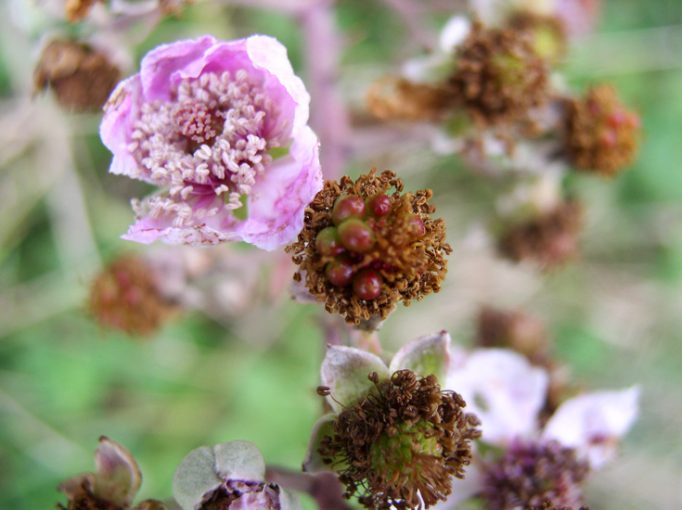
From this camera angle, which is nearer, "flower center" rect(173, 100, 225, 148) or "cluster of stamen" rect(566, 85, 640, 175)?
"flower center" rect(173, 100, 225, 148)

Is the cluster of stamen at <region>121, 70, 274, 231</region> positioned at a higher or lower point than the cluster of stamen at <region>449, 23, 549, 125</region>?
lower

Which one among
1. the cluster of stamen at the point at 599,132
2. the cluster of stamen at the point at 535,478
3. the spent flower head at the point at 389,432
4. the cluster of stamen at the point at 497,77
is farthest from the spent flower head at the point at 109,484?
the cluster of stamen at the point at 599,132

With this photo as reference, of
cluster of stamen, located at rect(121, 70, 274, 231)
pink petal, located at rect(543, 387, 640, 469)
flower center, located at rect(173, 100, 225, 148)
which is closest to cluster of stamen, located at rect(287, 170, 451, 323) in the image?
cluster of stamen, located at rect(121, 70, 274, 231)

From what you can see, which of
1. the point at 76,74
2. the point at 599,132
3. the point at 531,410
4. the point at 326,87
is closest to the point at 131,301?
the point at 76,74

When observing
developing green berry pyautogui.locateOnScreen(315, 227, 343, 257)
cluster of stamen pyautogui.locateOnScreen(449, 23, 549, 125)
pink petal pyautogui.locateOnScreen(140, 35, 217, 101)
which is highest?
cluster of stamen pyautogui.locateOnScreen(449, 23, 549, 125)

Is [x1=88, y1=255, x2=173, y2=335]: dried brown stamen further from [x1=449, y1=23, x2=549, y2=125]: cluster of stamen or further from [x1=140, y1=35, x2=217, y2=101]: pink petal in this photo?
[x1=449, y1=23, x2=549, y2=125]: cluster of stamen
